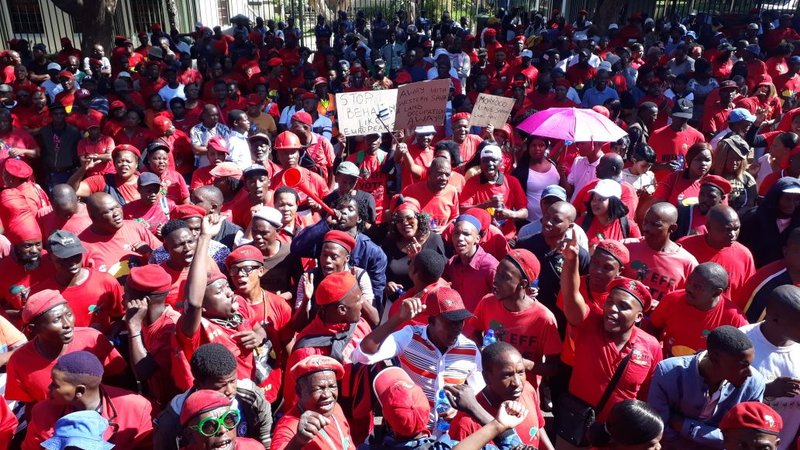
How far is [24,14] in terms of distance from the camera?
20.7m

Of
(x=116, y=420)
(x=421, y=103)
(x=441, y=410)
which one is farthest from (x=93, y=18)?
(x=441, y=410)

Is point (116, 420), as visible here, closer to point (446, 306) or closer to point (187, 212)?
point (446, 306)

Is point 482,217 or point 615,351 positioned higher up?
point 482,217

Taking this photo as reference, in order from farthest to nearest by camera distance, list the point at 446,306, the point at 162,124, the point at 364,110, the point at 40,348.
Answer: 1. the point at 162,124
2. the point at 364,110
3. the point at 40,348
4. the point at 446,306

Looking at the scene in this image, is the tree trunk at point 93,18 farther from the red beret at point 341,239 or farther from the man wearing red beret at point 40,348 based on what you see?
the man wearing red beret at point 40,348

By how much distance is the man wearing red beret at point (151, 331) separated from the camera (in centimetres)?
354

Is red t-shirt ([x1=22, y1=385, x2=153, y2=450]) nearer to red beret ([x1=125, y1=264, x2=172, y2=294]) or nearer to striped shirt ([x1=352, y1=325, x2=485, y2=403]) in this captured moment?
red beret ([x1=125, y1=264, x2=172, y2=294])

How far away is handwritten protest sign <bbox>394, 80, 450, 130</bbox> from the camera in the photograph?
671cm

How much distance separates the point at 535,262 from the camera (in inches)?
152


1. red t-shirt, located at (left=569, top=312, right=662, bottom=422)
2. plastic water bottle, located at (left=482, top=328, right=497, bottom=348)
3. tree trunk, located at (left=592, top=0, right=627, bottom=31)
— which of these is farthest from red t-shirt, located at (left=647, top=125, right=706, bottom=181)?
tree trunk, located at (left=592, top=0, right=627, bottom=31)

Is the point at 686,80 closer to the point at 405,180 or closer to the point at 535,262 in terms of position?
the point at 405,180

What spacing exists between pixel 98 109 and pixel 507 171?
20.4ft

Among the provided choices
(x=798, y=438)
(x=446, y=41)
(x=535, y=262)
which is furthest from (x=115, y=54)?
(x=798, y=438)

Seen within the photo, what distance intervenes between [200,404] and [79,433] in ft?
1.66
